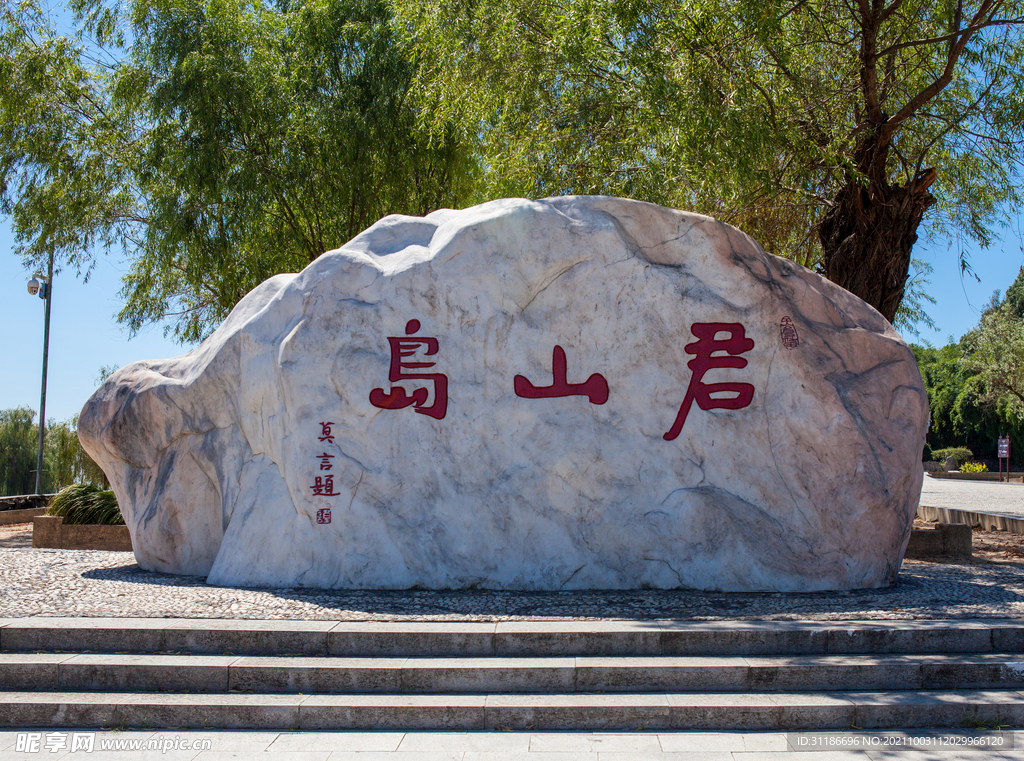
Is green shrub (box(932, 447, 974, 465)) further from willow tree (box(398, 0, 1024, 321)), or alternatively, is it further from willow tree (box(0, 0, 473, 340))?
willow tree (box(0, 0, 473, 340))

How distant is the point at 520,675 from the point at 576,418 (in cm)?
259

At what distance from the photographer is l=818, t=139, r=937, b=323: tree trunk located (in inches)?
378

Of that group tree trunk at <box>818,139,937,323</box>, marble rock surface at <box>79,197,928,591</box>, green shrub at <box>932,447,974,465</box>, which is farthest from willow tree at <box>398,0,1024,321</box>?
green shrub at <box>932,447,974,465</box>

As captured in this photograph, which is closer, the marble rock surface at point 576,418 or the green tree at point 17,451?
the marble rock surface at point 576,418

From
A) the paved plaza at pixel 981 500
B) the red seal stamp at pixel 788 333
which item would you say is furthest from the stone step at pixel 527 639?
the paved plaza at pixel 981 500

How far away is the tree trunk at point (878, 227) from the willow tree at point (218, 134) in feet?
22.2

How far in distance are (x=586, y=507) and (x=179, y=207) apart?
9.50 m

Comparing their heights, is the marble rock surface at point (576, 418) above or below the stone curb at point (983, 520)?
above

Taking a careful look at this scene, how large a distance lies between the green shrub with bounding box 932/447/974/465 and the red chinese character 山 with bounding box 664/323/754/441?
112 ft

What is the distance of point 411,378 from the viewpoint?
695 cm

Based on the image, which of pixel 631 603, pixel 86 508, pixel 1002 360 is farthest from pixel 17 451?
pixel 1002 360

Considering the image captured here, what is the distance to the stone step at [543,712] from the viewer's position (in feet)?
14.9

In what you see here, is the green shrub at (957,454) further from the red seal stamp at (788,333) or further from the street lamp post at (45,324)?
the street lamp post at (45,324)

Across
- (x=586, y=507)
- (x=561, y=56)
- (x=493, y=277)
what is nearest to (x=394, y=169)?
(x=561, y=56)
